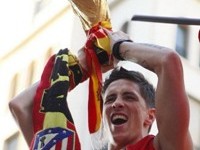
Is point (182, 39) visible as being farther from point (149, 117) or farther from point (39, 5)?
point (149, 117)

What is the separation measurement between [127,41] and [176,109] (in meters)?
0.29

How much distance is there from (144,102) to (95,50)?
267 millimetres

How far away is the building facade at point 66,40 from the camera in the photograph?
1110 centimetres

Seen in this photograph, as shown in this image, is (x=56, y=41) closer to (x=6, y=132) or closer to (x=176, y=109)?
(x=6, y=132)

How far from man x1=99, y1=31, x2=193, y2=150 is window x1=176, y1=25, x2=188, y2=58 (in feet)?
29.5

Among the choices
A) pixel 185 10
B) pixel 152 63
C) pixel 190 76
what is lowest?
pixel 190 76

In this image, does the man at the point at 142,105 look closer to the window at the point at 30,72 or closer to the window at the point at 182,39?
the window at the point at 182,39

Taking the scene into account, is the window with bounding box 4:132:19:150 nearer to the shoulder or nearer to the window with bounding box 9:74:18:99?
the window with bounding box 9:74:18:99

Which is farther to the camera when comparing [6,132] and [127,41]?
[6,132]

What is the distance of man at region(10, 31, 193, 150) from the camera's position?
2.18m

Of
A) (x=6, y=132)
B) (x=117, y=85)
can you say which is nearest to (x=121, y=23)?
(x=6, y=132)

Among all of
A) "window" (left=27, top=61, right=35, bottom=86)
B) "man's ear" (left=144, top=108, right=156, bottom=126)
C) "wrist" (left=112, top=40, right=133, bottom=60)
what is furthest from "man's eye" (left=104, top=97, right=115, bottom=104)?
"window" (left=27, top=61, right=35, bottom=86)

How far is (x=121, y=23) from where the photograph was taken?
11320mm

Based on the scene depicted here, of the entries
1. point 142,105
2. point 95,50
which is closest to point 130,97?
point 142,105
